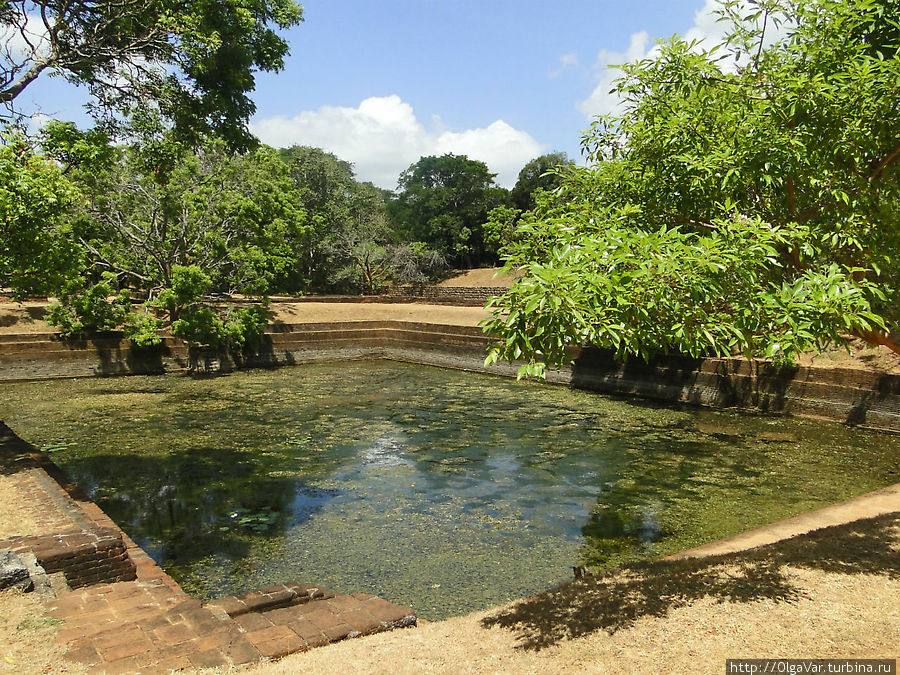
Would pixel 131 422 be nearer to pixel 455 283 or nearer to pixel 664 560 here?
pixel 664 560

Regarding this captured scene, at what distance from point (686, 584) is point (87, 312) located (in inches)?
680

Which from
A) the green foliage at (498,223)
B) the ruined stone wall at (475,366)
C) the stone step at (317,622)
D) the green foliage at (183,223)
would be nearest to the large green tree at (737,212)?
the stone step at (317,622)

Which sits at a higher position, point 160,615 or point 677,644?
point 677,644

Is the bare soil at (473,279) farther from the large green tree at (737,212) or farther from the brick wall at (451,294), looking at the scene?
the large green tree at (737,212)

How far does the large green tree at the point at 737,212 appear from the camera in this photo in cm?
308

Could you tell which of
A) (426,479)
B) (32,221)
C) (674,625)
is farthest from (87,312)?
(674,625)

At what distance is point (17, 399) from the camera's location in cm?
1363

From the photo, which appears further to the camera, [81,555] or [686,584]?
[81,555]

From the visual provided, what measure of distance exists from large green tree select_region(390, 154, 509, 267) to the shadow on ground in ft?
120

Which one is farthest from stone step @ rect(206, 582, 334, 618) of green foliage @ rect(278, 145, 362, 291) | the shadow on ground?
green foliage @ rect(278, 145, 362, 291)

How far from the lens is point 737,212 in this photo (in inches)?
162

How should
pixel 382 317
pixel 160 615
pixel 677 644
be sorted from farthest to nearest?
pixel 382 317 → pixel 160 615 → pixel 677 644

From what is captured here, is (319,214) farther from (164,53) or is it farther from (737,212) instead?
(737,212)

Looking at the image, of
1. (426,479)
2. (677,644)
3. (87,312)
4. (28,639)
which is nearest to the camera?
(677,644)
